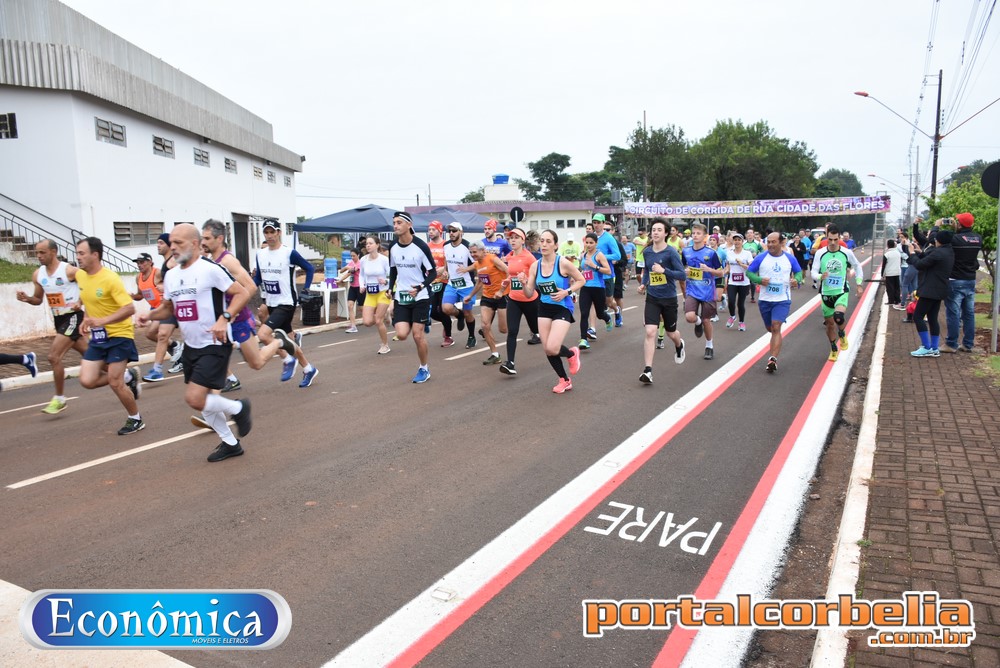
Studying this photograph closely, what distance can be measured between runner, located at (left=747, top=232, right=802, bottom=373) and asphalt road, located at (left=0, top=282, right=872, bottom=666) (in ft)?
2.72

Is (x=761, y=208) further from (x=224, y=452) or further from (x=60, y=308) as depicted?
(x=224, y=452)

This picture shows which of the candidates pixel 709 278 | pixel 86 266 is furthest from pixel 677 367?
pixel 86 266

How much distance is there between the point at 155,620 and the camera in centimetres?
337

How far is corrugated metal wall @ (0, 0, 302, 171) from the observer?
17125 mm

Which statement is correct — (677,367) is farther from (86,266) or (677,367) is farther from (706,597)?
(86,266)

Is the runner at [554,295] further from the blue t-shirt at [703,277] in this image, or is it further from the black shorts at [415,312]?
the blue t-shirt at [703,277]

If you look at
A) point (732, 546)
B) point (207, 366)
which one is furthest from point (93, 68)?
point (732, 546)

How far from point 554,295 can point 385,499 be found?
3.90m

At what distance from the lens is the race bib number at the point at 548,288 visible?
8.33 m

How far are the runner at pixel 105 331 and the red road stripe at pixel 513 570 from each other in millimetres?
4735

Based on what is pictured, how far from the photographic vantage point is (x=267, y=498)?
16.6 feet

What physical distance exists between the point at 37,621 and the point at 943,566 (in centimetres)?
470

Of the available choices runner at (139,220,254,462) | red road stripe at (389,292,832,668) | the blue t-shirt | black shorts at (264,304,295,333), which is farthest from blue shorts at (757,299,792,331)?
runner at (139,220,254,462)

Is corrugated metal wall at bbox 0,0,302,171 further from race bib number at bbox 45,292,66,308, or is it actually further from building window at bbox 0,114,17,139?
race bib number at bbox 45,292,66,308
